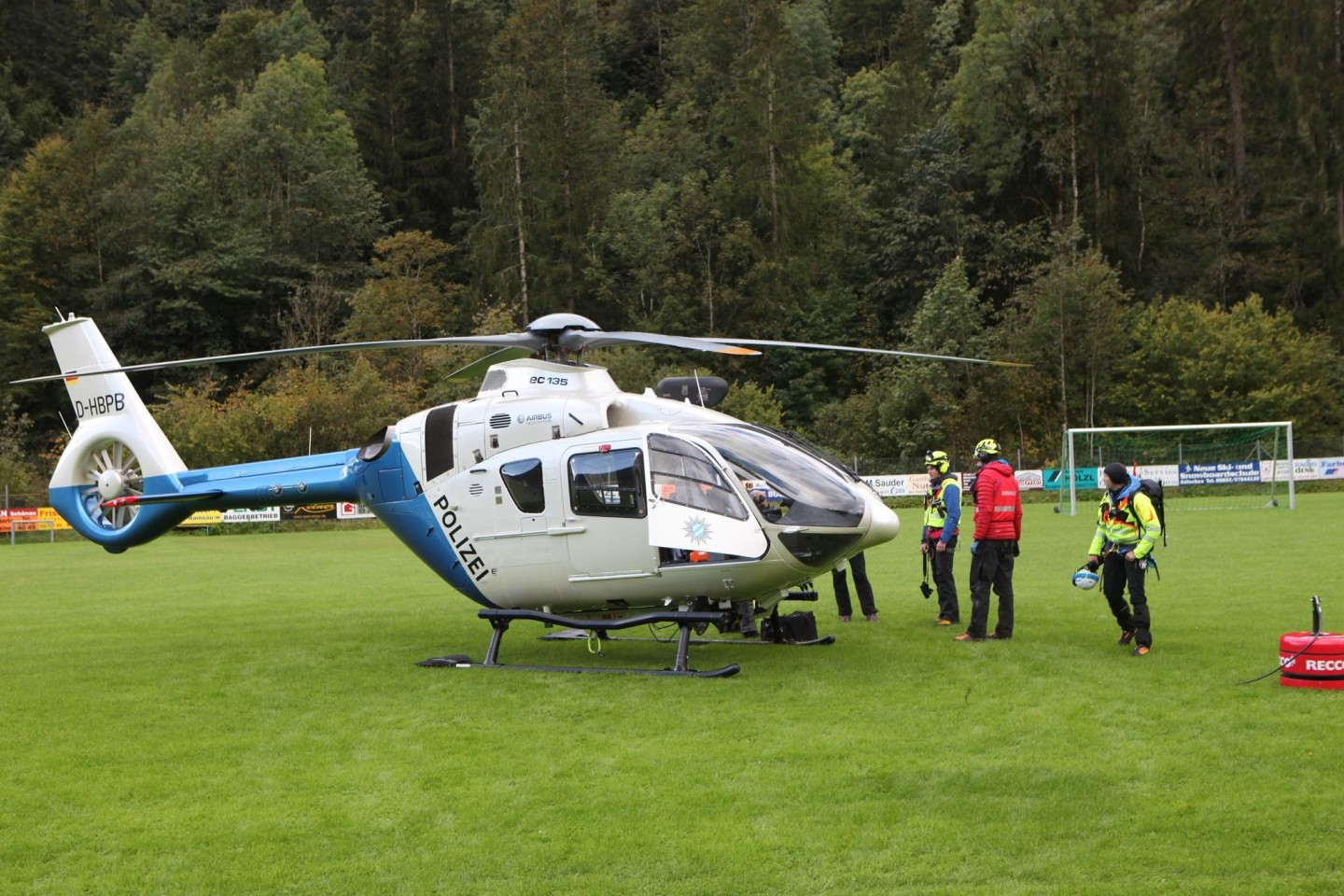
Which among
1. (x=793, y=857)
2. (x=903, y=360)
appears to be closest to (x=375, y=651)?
(x=793, y=857)

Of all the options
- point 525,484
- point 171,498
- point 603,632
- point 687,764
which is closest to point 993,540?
point 603,632

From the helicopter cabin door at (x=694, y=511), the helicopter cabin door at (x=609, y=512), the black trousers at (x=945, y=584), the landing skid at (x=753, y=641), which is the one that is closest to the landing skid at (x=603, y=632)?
the landing skid at (x=753, y=641)

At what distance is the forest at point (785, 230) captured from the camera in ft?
168

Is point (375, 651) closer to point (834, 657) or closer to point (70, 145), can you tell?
point (834, 657)

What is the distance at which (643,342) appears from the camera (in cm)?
1204

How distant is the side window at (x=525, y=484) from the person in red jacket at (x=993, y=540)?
14.3ft

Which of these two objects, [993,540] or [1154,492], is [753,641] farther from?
[1154,492]

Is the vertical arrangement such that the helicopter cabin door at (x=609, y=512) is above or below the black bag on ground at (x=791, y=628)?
above

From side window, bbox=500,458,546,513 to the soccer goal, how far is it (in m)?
25.2

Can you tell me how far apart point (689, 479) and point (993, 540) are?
131 inches

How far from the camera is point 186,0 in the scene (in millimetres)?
94938

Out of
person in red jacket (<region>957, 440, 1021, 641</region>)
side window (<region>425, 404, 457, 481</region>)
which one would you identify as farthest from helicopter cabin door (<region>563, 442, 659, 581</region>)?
person in red jacket (<region>957, 440, 1021, 641</region>)

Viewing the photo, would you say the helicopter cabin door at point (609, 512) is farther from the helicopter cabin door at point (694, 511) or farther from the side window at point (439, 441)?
the side window at point (439, 441)

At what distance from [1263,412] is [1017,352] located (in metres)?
9.51
